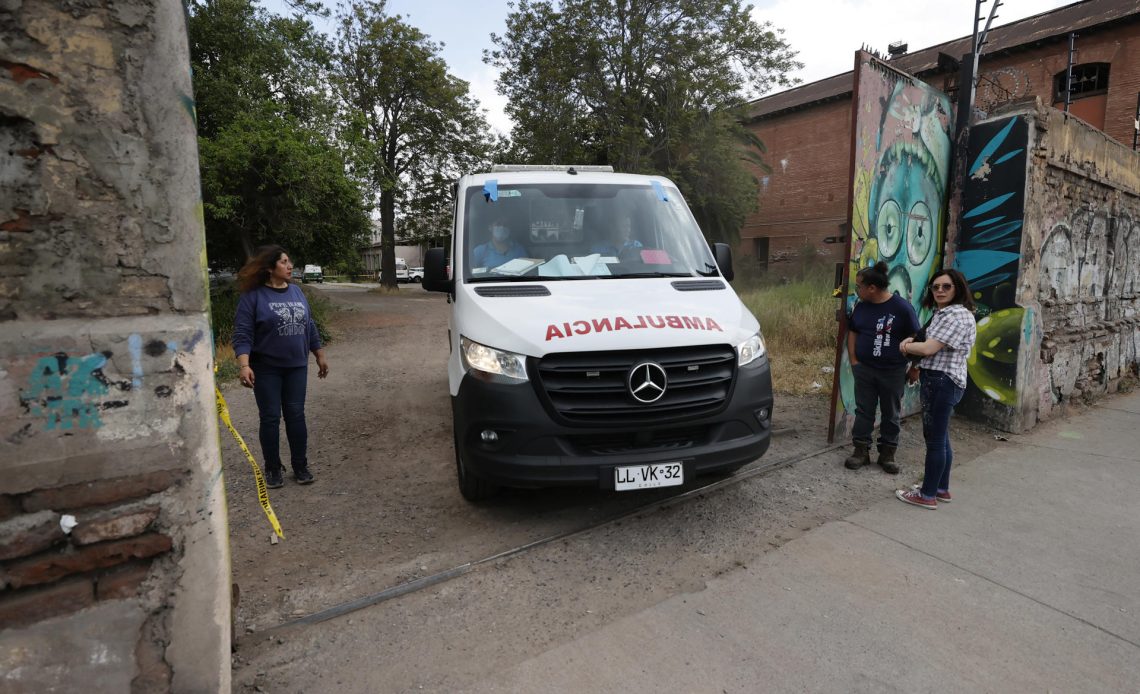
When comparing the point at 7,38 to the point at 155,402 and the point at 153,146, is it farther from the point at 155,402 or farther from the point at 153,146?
the point at 155,402

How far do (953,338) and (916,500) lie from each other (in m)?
1.19

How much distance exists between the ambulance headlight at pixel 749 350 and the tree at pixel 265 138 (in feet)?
37.6

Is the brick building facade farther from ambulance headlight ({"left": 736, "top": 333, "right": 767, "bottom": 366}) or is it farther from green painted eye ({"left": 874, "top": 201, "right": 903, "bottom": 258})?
ambulance headlight ({"left": 736, "top": 333, "right": 767, "bottom": 366})

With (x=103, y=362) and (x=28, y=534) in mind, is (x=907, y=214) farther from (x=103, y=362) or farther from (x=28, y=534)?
(x=28, y=534)

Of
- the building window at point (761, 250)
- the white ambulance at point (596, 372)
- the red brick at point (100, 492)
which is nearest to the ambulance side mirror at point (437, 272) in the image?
the white ambulance at point (596, 372)

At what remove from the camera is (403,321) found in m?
15.7

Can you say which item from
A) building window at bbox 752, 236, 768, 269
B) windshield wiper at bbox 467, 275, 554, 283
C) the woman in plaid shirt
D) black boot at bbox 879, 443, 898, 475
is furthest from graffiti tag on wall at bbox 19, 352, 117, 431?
building window at bbox 752, 236, 768, 269

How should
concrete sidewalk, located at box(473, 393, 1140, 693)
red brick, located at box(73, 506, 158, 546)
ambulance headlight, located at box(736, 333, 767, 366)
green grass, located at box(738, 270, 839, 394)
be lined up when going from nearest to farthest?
red brick, located at box(73, 506, 158, 546) < concrete sidewalk, located at box(473, 393, 1140, 693) < ambulance headlight, located at box(736, 333, 767, 366) < green grass, located at box(738, 270, 839, 394)

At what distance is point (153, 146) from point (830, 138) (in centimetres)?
3046

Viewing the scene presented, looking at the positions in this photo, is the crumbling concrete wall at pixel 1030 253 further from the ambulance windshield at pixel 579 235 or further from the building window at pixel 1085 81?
the building window at pixel 1085 81

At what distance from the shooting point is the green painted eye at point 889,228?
564 centimetres

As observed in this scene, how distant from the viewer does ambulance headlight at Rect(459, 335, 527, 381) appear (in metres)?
3.37

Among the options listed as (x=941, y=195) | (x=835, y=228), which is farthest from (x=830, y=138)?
(x=941, y=195)

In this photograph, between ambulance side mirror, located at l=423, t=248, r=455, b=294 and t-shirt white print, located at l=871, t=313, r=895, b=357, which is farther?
t-shirt white print, located at l=871, t=313, r=895, b=357
